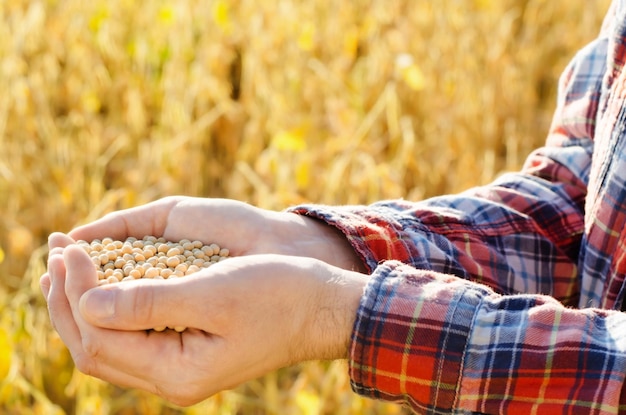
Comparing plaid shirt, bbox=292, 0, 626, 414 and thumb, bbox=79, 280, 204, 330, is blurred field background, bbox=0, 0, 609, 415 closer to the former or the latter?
plaid shirt, bbox=292, 0, 626, 414

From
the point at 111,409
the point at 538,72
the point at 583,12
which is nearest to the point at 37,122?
the point at 111,409

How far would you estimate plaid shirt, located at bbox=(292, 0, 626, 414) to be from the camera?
80cm

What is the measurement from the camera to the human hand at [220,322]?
2.77 ft

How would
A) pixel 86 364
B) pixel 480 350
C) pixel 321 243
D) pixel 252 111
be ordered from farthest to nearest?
pixel 252 111, pixel 321 243, pixel 86 364, pixel 480 350

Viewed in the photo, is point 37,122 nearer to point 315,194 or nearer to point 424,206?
point 315,194

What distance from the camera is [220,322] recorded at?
85 centimetres

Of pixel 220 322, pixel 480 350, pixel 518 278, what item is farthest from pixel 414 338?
pixel 518 278

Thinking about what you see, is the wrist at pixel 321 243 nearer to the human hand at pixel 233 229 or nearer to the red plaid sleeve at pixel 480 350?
the human hand at pixel 233 229

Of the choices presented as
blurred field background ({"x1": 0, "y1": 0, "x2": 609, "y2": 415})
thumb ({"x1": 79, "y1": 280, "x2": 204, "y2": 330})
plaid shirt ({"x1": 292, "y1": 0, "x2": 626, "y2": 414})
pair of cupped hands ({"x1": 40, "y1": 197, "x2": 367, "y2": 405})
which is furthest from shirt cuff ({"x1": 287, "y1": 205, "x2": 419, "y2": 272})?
blurred field background ({"x1": 0, "y1": 0, "x2": 609, "y2": 415})

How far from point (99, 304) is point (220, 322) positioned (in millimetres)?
118

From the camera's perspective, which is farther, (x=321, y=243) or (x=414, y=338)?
(x=321, y=243)

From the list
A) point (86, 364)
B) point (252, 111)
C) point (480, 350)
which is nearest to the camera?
point (480, 350)

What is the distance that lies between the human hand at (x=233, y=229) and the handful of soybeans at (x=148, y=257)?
0.07 feet

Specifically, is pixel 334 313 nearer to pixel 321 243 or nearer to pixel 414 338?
pixel 414 338
